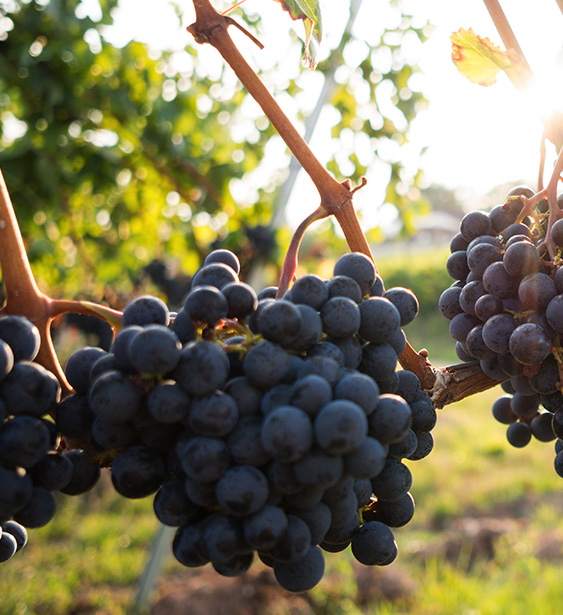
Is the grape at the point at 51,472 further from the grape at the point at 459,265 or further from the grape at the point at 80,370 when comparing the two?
the grape at the point at 459,265

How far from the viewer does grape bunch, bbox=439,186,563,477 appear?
2.06ft

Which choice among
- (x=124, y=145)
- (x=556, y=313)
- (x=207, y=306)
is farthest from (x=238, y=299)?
(x=124, y=145)

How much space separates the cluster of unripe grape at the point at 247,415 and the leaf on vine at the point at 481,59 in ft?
1.24

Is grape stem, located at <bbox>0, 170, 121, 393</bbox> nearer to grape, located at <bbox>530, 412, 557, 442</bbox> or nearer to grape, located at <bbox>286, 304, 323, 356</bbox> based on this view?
grape, located at <bbox>286, 304, 323, 356</bbox>

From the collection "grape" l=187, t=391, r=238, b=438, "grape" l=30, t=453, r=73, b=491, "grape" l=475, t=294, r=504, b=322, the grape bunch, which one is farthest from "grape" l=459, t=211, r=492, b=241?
"grape" l=30, t=453, r=73, b=491

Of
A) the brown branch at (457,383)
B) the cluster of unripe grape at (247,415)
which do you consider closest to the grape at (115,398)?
the cluster of unripe grape at (247,415)

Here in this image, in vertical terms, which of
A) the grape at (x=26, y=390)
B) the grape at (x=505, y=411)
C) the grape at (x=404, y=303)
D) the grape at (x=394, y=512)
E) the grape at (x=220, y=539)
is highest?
the grape at (x=26, y=390)

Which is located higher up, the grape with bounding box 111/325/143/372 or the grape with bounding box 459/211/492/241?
the grape with bounding box 111/325/143/372

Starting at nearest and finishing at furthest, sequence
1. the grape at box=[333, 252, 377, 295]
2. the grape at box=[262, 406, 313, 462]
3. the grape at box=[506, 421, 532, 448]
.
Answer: the grape at box=[262, 406, 313, 462] → the grape at box=[333, 252, 377, 295] → the grape at box=[506, 421, 532, 448]

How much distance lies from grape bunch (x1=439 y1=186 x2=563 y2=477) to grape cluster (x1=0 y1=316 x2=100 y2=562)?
0.45 metres

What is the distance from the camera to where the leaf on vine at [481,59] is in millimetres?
730

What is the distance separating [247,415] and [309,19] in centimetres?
43

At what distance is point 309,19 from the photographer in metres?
0.64

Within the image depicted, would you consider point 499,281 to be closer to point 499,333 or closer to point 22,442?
point 499,333
